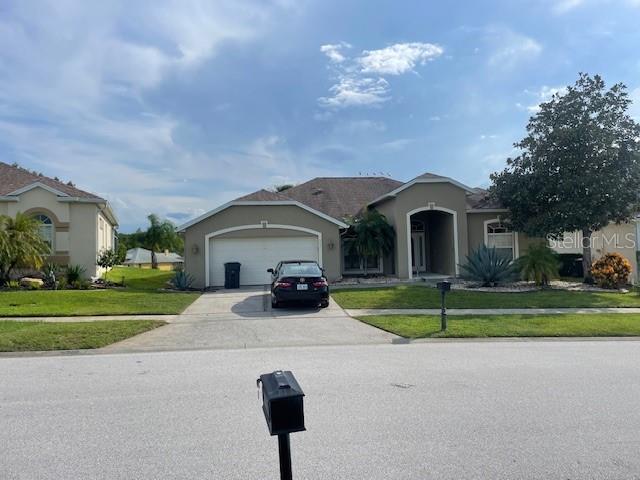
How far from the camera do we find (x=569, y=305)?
14617 mm

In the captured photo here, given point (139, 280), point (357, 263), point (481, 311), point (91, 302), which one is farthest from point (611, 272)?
point (139, 280)

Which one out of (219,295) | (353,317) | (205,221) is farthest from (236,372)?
(205,221)

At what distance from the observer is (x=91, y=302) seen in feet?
50.1

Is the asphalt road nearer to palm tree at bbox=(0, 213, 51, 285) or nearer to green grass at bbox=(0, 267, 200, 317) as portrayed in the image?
green grass at bbox=(0, 267, 200, 317)

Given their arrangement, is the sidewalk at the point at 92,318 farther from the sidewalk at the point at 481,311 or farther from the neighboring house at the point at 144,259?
the neighboring house at the point at 144,259

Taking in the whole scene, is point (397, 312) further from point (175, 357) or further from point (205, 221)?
point (205, 221)

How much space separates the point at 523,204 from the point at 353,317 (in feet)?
38.6

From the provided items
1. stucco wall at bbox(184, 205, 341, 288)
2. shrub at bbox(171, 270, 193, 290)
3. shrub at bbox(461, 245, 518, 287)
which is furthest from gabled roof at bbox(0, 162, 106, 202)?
shrub at bbox(461, 245, 518, 287)

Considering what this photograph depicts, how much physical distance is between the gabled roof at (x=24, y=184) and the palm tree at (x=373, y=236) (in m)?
11.6

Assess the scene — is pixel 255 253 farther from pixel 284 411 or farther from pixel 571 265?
pixel 284 411

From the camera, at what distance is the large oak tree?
1928 centimetres

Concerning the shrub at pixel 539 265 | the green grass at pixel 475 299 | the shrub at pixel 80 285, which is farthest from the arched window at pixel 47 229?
the shrub at pixel 539 265

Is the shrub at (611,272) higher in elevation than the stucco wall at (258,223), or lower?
lower

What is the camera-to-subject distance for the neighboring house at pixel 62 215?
21.4 meters
